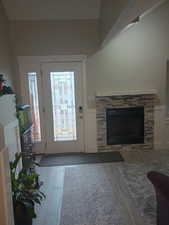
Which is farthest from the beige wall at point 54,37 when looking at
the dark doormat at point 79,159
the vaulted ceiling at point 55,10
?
the dark doormat at point 79,159

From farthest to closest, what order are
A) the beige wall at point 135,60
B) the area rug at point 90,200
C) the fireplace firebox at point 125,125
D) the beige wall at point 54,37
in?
the fireplace firebox at point 125,125
the beige wall at point 135,60
the beige wall at point 54,37
the area rug at point 90,200

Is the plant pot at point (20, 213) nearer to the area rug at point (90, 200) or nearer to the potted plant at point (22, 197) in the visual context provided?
the potted plant at point (22, 197)

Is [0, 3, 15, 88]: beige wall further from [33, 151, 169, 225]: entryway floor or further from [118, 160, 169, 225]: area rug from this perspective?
[118, 160, 169, 225]: area rug

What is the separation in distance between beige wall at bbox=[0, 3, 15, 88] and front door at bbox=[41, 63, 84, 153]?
68 cm

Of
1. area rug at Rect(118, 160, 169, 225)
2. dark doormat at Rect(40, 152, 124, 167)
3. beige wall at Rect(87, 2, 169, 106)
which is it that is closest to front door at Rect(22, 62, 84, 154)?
dark doormat at Rect(40, 152, 124, 167)

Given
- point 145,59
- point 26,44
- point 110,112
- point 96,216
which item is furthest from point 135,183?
point 26,44

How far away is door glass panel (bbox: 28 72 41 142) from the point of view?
4.63 meters

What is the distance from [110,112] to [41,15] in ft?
8.45

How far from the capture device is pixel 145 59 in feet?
15.1

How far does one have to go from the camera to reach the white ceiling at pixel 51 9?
4059 mm

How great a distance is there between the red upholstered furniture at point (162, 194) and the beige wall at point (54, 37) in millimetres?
3267

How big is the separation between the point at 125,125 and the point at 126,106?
46 centimetres

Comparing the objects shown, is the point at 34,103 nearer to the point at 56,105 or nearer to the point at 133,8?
the point at 56,105

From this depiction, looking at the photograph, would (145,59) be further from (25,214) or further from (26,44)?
(25,214)
